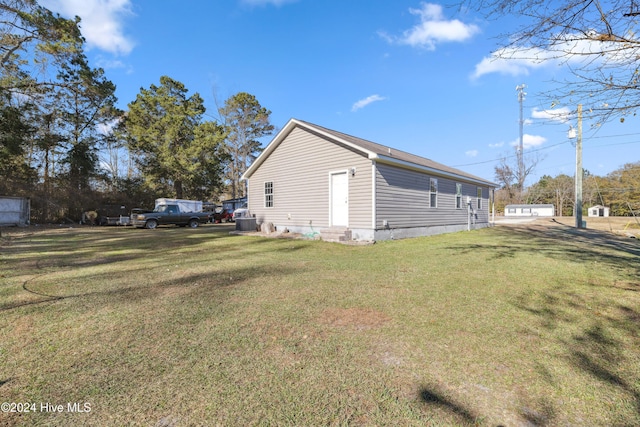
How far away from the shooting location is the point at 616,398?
204 cm

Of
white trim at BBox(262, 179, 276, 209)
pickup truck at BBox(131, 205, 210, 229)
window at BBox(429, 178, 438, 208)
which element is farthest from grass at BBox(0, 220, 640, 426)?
pickup truck at BBox(131, 205, 210, 229)

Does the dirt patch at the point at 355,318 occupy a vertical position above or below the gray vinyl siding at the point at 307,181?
below

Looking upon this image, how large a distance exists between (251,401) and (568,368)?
2483mm

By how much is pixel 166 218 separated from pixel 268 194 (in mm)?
7993

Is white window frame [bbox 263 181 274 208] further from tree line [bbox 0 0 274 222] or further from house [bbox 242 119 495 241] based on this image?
tree line [bbox 0 0 274 222]

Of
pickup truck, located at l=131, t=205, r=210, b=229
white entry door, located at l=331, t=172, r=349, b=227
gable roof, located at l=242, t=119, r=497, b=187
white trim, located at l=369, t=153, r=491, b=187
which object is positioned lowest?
pickup truck, located at l=131, t=205, r=210, b=229

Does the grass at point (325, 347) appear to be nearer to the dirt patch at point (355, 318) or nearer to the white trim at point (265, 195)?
the dirt patch at point (355, 318)

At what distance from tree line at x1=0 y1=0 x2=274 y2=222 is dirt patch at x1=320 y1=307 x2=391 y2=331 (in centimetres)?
1884

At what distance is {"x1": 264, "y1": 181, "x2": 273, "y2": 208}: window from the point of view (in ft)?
46.4

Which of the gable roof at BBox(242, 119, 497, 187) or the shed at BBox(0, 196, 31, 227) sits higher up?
the gable roof at BBox(242, 119, 497, 187)

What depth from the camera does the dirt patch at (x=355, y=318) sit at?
10.6 ft

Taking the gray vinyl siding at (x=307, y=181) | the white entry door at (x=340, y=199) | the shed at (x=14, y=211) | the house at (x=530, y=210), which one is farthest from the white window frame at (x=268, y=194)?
the house at (x=530, y=210)

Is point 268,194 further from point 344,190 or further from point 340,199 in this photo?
point 344,190

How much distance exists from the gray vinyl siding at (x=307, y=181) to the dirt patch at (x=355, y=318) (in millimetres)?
6882
